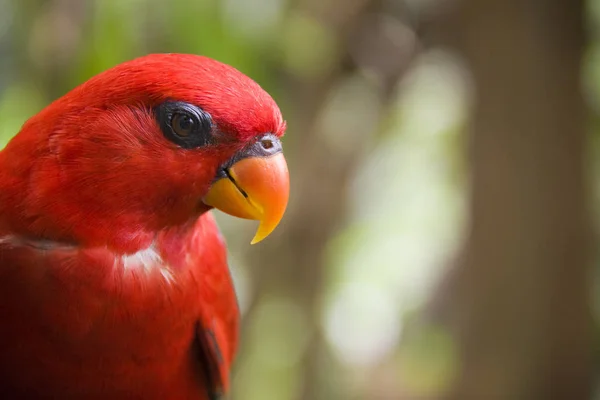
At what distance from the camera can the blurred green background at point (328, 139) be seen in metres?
1.75

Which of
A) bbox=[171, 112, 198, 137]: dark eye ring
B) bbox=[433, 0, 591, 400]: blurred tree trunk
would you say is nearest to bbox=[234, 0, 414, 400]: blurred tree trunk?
bbox=[433, 0, 591, 400]: blurred tree trunk

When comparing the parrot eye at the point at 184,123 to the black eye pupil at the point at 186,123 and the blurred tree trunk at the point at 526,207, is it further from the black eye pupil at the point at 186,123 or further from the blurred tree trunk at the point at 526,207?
the blurred tree trunk at the point at 526,207

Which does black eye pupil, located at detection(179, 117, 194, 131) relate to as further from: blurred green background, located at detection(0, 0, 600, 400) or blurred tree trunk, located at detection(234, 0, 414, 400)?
blurred tree trunk, located at detection(234, 0, 414, 400)

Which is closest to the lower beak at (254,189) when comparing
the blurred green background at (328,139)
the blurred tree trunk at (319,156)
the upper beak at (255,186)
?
the upper beak at (255,186)

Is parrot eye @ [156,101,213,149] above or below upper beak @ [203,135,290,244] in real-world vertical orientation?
above

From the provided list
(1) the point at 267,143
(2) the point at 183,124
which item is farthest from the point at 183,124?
(1) the point at 267,143

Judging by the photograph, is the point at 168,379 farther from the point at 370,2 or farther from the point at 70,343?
the point at 370,2

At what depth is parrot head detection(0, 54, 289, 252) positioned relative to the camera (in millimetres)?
903

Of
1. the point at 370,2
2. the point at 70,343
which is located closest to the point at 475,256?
the point at 370,2

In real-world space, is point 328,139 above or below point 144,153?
below

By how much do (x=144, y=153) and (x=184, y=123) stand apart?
8cm

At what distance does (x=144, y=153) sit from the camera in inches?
36.2

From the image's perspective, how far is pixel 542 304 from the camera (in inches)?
88.5

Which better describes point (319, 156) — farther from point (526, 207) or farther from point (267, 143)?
point (267, 143)
